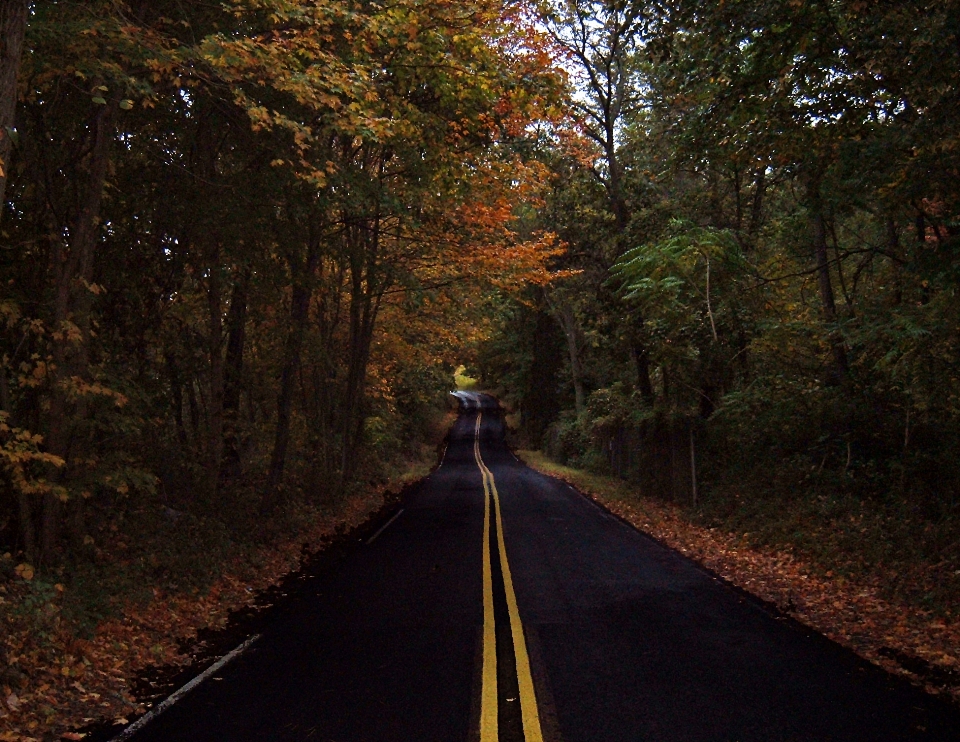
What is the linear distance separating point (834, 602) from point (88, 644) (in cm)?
824

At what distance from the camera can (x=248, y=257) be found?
12000 mm

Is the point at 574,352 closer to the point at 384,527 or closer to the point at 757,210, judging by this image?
the point at 757,210

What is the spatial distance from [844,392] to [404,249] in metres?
11.1

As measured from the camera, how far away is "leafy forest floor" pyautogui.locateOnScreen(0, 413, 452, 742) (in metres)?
5.67

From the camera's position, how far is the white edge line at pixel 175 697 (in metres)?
5.34

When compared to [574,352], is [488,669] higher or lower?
lower

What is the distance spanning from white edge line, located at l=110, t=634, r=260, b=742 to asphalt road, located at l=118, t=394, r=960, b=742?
2.8 inches

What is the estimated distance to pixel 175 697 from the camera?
602 centimetres

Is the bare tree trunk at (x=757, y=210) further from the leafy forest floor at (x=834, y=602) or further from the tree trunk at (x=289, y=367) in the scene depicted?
the tree trunk at (x=289, y=367)

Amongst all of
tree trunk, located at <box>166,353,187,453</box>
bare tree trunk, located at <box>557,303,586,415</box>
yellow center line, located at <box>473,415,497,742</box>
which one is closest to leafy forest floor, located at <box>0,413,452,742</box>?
yellow center line, located at <box>473,415,497,742</box>

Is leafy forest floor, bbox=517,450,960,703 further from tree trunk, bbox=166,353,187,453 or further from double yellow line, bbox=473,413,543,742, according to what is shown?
tree trunk, bbox=166,353,187,453

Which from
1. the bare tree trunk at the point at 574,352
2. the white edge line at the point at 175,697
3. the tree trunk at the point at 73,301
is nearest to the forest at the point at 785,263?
the tree trunk at the point at 73,301

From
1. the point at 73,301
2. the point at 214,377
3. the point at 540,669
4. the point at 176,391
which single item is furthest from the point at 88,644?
the point at 176,391

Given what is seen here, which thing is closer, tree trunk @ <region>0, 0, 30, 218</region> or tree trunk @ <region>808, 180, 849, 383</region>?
tree trunk @ <region>0, 0, 30, 218</region>
